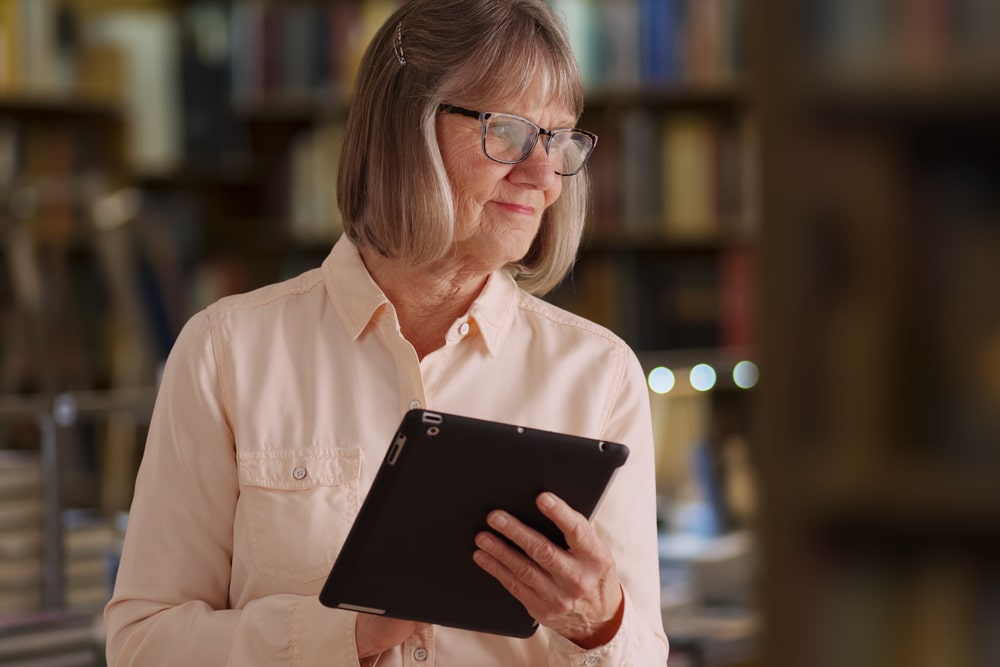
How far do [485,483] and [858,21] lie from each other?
23.3 inches

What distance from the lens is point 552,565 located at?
108 centimetres

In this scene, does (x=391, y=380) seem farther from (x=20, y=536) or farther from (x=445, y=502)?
(x=20, y=536)

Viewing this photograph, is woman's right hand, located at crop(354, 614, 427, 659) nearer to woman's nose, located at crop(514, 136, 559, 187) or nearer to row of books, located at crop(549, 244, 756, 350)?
woman's nose, located at crop(514, 136, 559, 187)

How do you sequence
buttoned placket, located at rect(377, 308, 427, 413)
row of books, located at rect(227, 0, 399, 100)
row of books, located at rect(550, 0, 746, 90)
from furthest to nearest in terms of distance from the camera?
row of books, located at rect(227, 0, 399, 100)
row of books, located at rect(550, 0, 746, 90)
buttoned placket, located at rect(377, 308, 427, 413)

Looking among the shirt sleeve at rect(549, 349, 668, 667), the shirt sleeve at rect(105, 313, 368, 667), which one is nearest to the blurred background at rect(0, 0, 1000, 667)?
the shirt sleeve at rect(549, 349, 668, 667)

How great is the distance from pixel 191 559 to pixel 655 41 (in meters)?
3.08

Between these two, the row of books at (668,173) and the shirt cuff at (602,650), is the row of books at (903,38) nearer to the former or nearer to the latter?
the shirt cuff at (602,650)

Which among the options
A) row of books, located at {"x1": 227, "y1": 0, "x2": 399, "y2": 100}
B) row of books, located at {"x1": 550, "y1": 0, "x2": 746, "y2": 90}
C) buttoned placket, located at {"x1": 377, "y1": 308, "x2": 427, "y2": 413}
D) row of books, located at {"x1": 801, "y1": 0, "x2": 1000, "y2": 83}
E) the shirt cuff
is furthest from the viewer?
row of books, located at {"x1": 227, "y1": 0, "x2": 399, "y2": 100}

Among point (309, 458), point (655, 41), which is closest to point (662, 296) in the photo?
point (655, 41)

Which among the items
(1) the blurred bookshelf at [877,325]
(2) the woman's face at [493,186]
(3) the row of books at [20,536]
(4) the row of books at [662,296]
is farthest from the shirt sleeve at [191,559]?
(4) the row of books at [662,296]

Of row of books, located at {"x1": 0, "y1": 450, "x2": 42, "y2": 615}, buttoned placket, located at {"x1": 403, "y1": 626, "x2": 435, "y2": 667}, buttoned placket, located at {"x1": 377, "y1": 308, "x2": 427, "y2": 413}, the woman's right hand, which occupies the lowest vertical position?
row of books, located at {"x1": 0, "y1": 450, "x2": 42, "y2": 615}

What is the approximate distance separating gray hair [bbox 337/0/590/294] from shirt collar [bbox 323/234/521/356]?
4 centimetres

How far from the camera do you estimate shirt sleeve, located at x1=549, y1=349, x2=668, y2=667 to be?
1.16 meters

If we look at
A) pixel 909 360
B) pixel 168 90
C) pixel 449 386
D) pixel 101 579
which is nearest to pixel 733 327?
pixel 168 90
